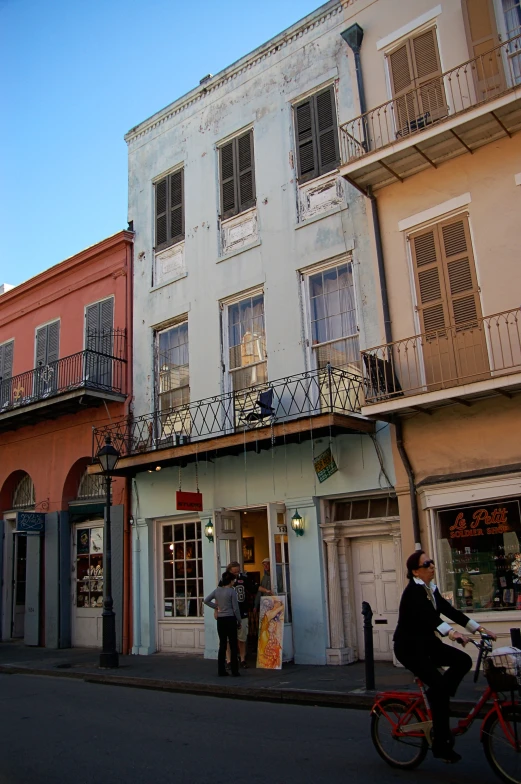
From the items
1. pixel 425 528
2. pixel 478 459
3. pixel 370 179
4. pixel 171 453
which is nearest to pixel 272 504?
pixel 171 453

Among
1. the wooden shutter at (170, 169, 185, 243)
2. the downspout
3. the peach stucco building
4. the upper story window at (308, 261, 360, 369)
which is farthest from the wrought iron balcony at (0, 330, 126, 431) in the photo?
the peach stucco building

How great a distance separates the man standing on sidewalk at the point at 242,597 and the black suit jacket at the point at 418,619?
6.34 metres

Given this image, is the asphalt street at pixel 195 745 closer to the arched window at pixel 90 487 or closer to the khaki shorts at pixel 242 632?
the khaki shorts at pixel 242 632

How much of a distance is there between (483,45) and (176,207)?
7.44m

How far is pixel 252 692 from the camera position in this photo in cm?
962

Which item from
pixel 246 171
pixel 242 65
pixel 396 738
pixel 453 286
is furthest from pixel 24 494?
pixel 396 738

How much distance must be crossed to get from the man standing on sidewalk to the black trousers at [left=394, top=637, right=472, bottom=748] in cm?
648

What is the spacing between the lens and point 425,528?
10781 mm

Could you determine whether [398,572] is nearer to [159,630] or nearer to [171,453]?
[171,453]

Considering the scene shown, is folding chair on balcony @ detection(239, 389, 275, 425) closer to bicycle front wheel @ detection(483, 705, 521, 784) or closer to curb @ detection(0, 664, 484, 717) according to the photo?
curb @ detection(0, 664, 484, 717)

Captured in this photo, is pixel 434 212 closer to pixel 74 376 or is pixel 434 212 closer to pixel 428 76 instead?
pixel 428 76

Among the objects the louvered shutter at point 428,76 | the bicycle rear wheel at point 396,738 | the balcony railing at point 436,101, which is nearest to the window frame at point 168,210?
the balcony railing at point 436,101

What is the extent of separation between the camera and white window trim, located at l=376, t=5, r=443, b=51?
12.0m

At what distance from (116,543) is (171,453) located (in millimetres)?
3272
